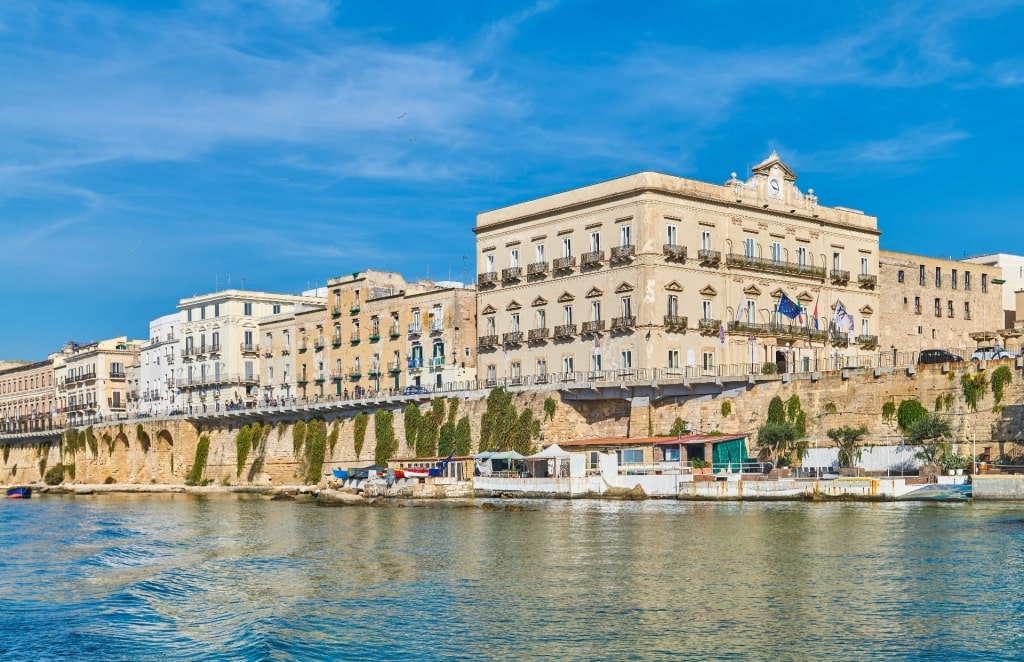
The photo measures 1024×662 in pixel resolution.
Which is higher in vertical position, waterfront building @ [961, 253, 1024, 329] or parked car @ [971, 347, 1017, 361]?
waterfront building @ [961, 253, 1024, 329]

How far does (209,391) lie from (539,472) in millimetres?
48446

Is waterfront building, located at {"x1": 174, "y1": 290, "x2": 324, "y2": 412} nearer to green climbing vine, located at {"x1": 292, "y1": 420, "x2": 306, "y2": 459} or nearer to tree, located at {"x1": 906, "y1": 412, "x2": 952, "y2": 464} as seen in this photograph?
green climbing vine, located at {"x1": 292, "y1": 420, "x2": 306, "y2": 459}

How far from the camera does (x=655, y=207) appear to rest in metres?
75.8

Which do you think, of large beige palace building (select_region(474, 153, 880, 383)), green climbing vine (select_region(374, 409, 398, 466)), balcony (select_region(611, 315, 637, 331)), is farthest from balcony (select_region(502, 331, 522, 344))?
green climbing vine (select_region(374, 409, 398, 466))

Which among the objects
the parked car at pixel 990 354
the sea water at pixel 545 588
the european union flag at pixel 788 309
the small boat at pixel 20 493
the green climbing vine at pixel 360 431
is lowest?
the sea water at pixel 545 588

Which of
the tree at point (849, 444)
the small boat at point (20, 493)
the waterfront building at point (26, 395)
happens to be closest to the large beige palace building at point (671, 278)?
the tree at point (849, 444)

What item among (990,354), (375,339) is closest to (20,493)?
(375,339)

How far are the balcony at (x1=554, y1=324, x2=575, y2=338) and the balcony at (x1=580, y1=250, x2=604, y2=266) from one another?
371cm

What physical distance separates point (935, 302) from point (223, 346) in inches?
2138

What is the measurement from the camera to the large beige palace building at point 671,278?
248ft

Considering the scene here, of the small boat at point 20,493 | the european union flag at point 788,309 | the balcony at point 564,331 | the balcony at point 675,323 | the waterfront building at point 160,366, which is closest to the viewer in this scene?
the balcony at point 675,323

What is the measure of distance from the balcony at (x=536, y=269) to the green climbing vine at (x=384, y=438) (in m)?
12.1

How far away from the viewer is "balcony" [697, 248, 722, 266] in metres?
77.2

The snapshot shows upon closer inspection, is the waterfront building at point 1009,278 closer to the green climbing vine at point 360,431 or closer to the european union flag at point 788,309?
the european union flag at point 788,309
